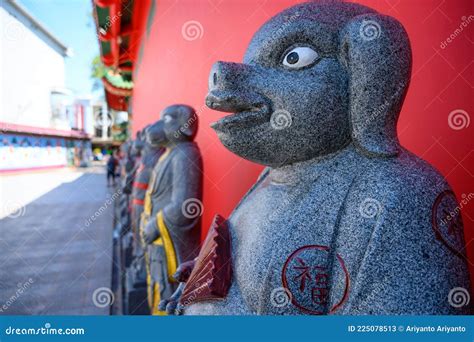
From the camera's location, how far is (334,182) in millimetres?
1153

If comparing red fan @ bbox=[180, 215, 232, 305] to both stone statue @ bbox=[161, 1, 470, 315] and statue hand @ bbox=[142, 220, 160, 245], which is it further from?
statue hand @ bbox=[142, 220, 160, 245]

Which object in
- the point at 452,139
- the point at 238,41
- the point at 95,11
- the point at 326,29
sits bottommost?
the point at 452,139

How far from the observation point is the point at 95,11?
410 cm

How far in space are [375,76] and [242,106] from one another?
0.39 meters

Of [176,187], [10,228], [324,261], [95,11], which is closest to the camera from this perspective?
[324,261]

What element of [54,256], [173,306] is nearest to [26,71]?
[54,256]

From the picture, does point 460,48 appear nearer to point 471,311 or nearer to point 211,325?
point 471,311

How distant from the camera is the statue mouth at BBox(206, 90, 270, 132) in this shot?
1.13 m

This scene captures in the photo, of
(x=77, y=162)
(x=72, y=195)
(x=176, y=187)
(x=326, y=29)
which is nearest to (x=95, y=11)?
(x=176, y=187)

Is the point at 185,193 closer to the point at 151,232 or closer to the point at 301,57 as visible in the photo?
the point at 151,232

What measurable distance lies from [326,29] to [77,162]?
18.8 m

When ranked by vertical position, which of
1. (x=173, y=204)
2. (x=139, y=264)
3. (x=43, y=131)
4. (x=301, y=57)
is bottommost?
(x=139, y=264)

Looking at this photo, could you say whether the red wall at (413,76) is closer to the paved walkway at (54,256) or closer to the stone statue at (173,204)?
the stone statue at (173,204)

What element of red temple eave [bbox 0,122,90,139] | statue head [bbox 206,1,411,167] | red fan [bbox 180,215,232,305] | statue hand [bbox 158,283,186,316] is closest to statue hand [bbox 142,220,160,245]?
statue hand [bbox 158,283,186,316]
